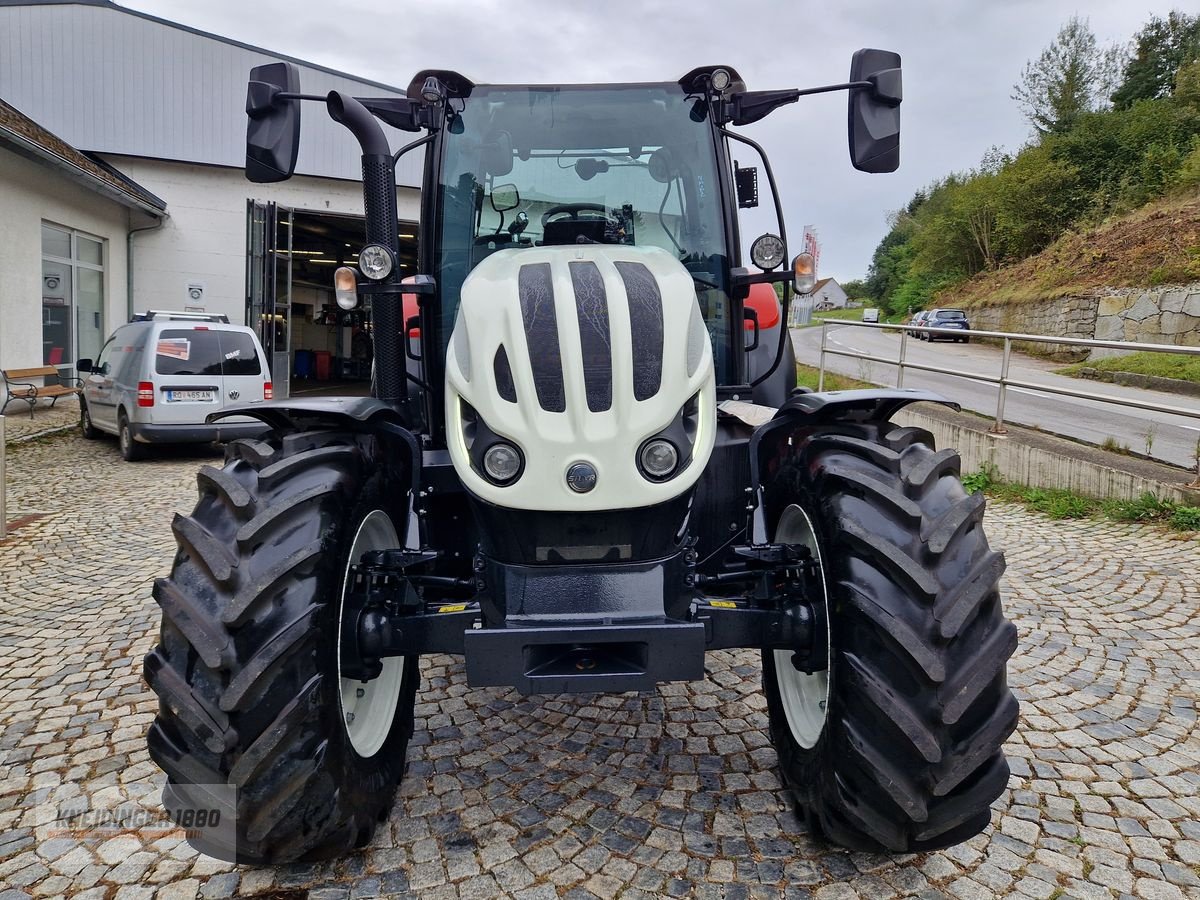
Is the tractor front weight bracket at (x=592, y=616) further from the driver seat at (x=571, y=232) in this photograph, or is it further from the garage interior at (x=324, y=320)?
the garage interior at (x=324, y=320)

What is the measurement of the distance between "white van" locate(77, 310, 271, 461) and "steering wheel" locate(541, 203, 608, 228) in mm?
7414

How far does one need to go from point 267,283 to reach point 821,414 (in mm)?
15228

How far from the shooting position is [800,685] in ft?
8.98

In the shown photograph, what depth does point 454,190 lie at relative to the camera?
324 cm

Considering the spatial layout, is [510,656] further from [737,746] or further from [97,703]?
[97,703]

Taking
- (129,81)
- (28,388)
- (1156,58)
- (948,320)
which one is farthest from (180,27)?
(1156,58)

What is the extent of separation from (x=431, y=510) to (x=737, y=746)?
4.86ft

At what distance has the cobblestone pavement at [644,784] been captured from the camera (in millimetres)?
2348

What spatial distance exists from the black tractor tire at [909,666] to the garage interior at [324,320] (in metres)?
19.9

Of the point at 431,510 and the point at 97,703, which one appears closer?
the point at 431,510

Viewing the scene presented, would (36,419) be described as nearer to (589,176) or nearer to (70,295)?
(70,295)

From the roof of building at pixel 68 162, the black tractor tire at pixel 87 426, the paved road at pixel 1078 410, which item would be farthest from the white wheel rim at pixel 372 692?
the roof of building at pixel 68 162

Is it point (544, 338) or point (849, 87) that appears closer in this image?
point (544, 338)

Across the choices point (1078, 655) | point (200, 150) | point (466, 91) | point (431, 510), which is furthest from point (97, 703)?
point (200, 150)
